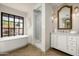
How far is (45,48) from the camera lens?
1392mm

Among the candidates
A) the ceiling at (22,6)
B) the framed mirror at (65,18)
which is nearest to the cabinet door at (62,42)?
the framed mirror at (65,18)

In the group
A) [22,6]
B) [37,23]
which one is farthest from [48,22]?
[22,6]

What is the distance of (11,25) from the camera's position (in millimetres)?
1271

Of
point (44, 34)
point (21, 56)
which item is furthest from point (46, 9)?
point (21, 56)

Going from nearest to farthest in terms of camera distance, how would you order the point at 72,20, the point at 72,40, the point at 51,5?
the point at 51,5 → the point at 72,20 → the point at 72,40

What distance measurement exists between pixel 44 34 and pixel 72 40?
0.61 meters

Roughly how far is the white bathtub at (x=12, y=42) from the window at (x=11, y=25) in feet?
0.19

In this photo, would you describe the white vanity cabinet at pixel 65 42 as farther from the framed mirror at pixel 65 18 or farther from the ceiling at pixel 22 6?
the ceiling at pixel 22 6

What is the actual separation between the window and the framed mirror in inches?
24.3

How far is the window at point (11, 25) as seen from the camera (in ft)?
4.02

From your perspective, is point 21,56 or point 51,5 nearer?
point 21,56

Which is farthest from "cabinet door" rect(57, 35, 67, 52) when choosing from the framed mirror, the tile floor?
the tile floor

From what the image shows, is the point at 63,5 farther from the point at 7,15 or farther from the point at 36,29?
the point at 7,15

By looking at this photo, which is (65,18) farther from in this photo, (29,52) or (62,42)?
(29,52)
